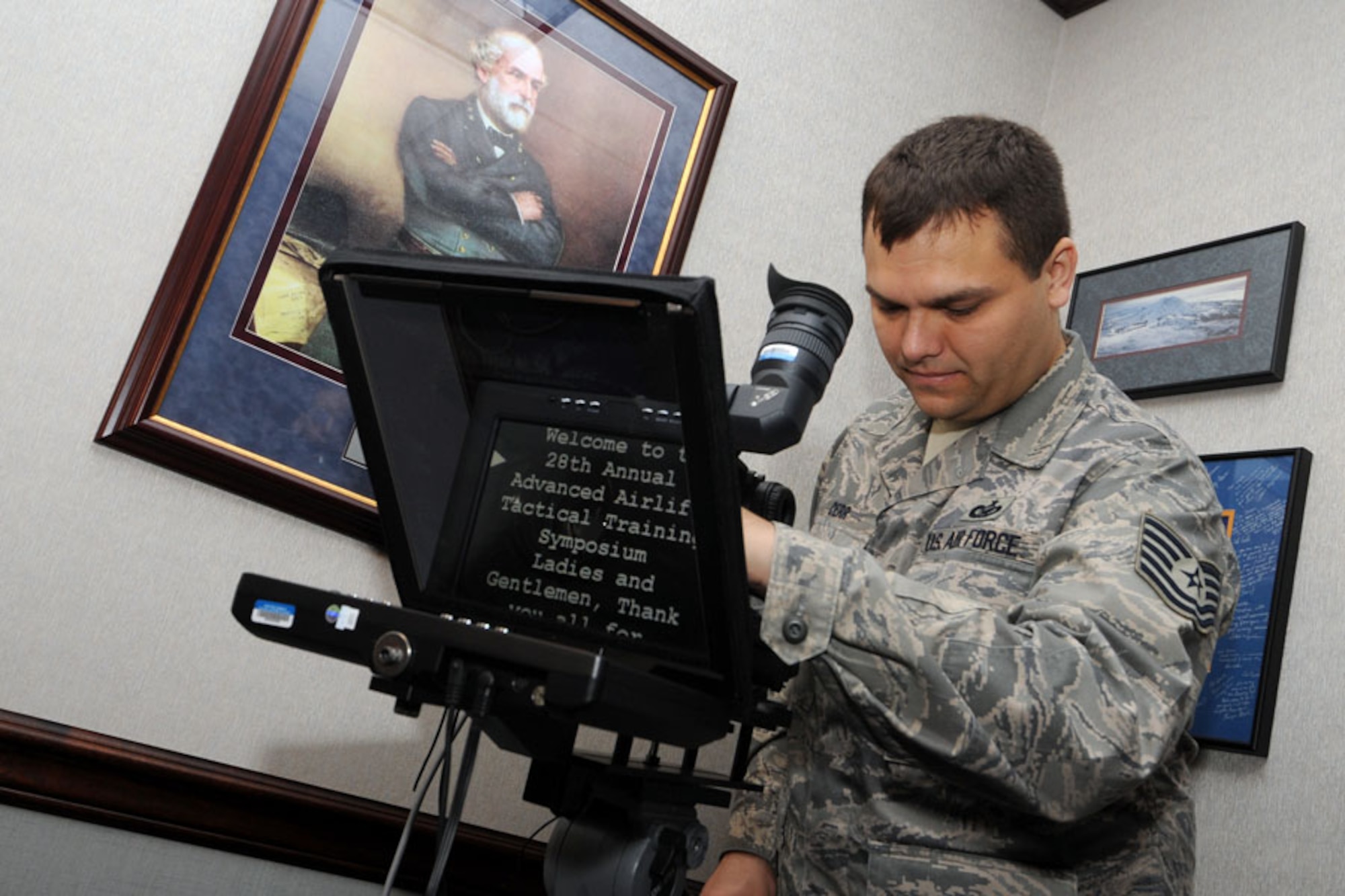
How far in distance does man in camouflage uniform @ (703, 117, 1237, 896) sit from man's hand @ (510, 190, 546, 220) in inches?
20.7

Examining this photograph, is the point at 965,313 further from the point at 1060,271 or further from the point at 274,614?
the point at 274,614

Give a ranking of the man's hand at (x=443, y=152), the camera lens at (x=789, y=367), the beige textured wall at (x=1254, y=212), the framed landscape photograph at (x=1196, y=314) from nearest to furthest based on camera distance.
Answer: the camera lens at (x=789, y=367)
the beige textured wall at (x=1254, y=212)
the man's hand at (x=443, y=152)
the framed landscape photograph at (x=1196, y=314)

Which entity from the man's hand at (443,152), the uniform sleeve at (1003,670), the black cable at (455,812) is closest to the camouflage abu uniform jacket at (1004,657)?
the uniform sleeve at (1003,670)

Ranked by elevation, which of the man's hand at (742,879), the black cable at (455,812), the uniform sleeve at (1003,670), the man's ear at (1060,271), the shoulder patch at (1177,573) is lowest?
the man's hand at (742,879)

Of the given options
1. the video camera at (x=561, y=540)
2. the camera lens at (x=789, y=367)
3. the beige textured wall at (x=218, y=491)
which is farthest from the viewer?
the beige textured wall at (x=218, y=491)

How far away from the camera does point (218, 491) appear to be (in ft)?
4.64

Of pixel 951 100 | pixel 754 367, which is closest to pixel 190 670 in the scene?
pixel 754 367

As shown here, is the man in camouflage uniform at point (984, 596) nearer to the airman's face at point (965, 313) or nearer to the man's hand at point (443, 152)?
the airman's face at point (965, 313)

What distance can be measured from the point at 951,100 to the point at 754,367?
44.5 inches

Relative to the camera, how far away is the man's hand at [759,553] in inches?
34.8

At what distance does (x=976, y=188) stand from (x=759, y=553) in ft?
1.91

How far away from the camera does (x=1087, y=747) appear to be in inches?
34.8

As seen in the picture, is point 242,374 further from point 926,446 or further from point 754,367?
point 926,446

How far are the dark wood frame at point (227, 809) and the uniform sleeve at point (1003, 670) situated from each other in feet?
2.51
